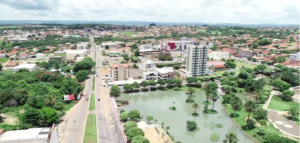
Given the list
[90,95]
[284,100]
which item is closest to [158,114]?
[90,95]

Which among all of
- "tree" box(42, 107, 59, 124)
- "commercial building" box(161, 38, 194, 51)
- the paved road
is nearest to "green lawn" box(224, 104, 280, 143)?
the paved road

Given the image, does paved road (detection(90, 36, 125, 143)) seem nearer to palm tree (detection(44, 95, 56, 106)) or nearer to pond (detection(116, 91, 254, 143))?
pond (detection(116, 91, 254, 143))

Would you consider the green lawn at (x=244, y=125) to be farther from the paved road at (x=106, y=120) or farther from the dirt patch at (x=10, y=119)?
the dirt patch at (x=10, y=119)

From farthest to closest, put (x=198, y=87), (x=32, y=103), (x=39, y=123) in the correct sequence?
1. (x=198, y=87)
2. (x=32, y=103)
3. (x=39, y=123)

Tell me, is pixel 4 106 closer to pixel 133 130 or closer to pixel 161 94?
pixel 133 130

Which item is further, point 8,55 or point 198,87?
point 8,55

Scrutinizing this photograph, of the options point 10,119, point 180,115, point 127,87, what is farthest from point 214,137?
point 10,119
